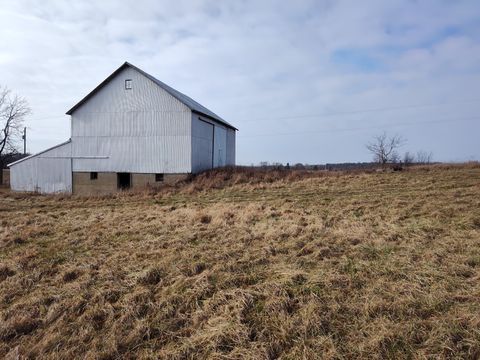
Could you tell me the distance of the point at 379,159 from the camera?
42.8m

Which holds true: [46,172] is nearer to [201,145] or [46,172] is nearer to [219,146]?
[201,145]

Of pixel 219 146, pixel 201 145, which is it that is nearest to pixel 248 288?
pixel 201 145

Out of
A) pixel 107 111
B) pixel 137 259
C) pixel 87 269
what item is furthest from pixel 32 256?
pixel 107 111

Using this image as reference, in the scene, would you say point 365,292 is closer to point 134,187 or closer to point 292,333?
point 292,333

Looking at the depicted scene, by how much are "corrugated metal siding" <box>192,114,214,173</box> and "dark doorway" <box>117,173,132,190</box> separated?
16.7ft

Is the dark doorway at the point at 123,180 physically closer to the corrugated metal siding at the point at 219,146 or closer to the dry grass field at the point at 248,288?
the corrugated metal siding at the point at 219,146

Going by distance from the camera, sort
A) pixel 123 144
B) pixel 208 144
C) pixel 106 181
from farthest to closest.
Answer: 1. pixel 208 144
2. pixel 106 181
3. pixel 123 144

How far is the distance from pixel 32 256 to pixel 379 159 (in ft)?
139

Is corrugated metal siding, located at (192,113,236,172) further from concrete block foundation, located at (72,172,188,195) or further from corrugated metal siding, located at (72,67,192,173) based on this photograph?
concrete block foundation, located at (72,172,188,195)

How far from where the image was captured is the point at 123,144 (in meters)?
24.7

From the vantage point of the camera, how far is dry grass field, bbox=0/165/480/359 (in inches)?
145

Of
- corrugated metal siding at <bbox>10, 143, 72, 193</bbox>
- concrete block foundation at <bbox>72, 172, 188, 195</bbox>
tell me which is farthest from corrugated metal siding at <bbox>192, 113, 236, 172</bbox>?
corrugated metal siding at <bbox>10, 143, 72, 193</bbox>

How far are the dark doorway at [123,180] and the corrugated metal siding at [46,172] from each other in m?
3.98

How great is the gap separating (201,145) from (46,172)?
39.8ft
